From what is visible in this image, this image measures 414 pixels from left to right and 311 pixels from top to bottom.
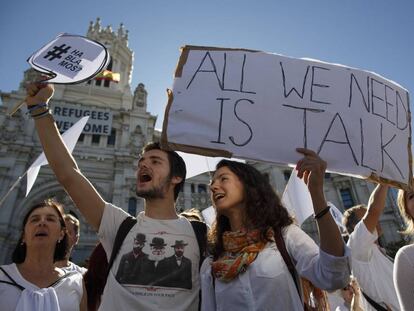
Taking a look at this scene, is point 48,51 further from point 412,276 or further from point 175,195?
point 412,276

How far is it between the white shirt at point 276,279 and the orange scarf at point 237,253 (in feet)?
0.14

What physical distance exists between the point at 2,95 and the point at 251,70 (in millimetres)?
28495

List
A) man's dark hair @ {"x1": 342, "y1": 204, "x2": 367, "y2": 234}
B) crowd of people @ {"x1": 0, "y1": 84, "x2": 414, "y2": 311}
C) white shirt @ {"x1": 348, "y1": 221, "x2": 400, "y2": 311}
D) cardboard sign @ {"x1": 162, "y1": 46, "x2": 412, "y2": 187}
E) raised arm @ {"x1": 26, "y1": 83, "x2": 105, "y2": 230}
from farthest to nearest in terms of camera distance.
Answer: man's dark hair @ {"x1": 342, "y1": 204, "x2": 367, "y2": 234}
white shirt @ {"x1": 348, "y1": 221, "x2": 400, "y2": 311}
raised arm @ {"x1": 26, "y1": 83, "x2": 105, "y2": 230}
cardboard sign @ {"x1": 162, "y1": 46, "x2": 412, "y2": 187}
crowd of people @ {"x1": 0, "y1": 84, "x2": 414, "y2": 311}

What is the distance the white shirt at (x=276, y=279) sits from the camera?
1.81 metres

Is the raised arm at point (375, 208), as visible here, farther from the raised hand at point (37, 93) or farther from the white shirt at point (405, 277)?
the raised hand at point (37, 93)

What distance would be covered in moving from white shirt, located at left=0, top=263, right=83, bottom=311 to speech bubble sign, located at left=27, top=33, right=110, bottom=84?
194 centimetres

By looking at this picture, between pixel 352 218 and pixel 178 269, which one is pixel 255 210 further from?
pixel 352 218

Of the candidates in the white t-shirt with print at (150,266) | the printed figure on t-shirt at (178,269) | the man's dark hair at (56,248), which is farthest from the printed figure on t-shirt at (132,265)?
the man's dark hair at (56,248)

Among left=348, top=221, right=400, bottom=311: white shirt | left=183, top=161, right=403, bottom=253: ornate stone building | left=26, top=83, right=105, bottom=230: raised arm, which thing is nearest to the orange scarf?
left=26, top=83, right=105, bottom=230: raised arm

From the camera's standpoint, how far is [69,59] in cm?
344

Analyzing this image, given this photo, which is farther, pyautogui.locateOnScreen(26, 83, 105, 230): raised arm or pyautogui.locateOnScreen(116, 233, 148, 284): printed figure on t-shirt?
pyautogui.locateOnScreen(26, 83, 105, 230): raised arm

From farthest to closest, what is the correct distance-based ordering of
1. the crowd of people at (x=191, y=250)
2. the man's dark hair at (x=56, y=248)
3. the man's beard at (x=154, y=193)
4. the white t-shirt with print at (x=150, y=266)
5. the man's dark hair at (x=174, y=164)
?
the man's dark hair at (x=56, y=248) → the man's dark hair at (x=174, y=164) → the man's beard at (x=154, y=193) → the white t-shirt with print at (x=150, y=266) → the crowd of people at (x=191, y=250)

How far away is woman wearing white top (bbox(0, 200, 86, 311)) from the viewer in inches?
107

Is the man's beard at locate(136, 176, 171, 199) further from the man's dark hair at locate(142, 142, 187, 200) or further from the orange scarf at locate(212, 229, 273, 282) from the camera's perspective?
the orange scarf at locate(212, 229, 273, 282)
